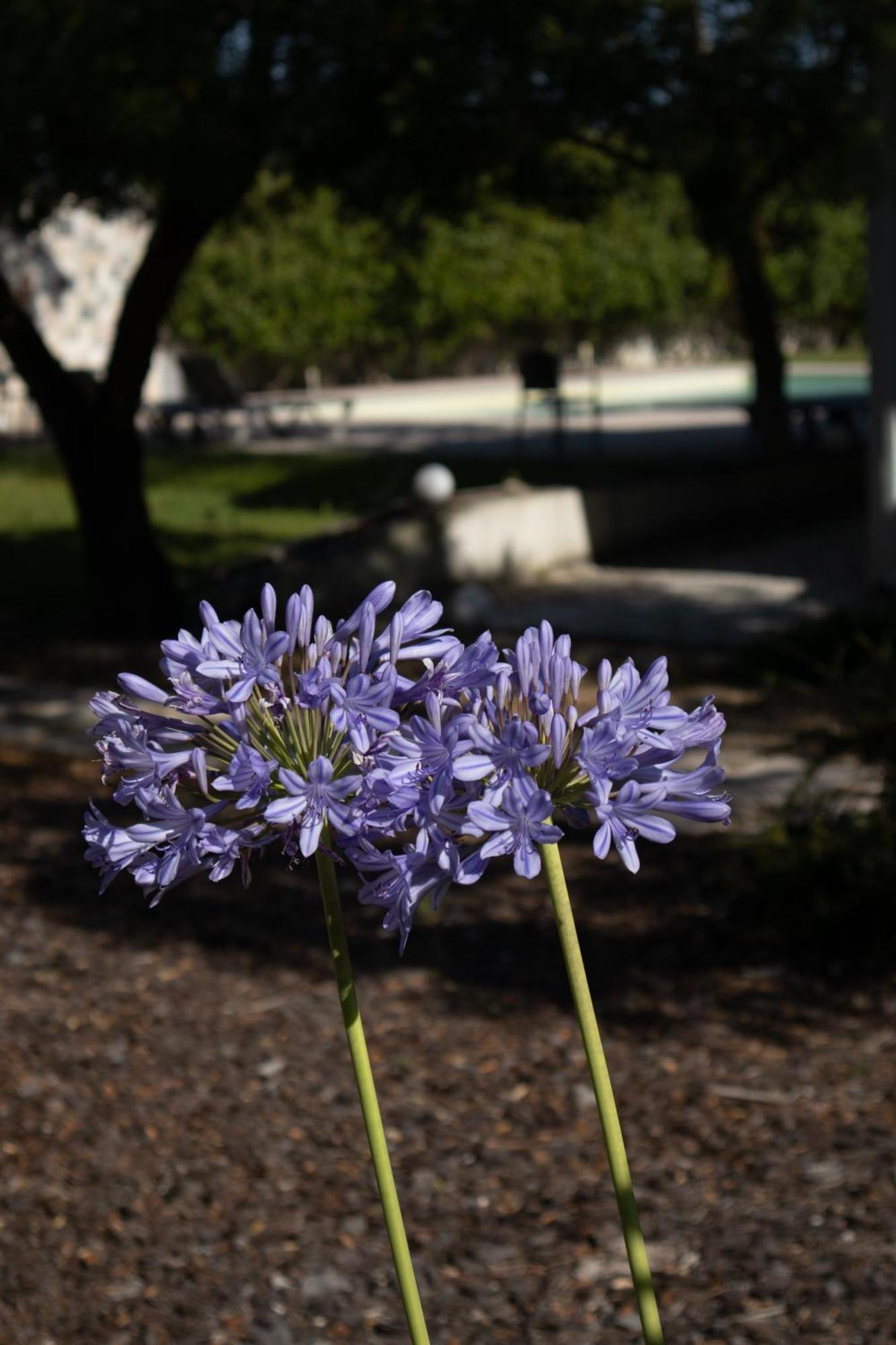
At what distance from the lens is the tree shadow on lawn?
13.4 ft

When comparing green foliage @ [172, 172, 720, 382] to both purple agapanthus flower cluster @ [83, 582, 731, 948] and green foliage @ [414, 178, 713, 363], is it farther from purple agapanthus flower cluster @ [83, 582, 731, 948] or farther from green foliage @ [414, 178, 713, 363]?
purple agapanthus flower cluster @ [83, 582, 731, 948]

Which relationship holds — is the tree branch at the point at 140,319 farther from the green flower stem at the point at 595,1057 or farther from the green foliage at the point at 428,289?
the green foliage at the point at 428,289

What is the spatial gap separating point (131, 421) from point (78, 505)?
0.51 metres

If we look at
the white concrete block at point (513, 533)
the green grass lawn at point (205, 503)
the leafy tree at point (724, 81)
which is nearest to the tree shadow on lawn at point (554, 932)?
the green grass lawn at point (205, 503)

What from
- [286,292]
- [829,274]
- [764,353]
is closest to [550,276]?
[286,292]

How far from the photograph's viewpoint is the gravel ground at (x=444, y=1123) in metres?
2.83

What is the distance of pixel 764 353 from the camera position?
14539 millimetres

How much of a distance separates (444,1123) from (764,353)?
12.0 metres

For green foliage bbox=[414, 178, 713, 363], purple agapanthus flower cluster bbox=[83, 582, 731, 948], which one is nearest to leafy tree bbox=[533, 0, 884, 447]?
purple agapanthus flower cluster bbox=[83, 582, 731, 948]

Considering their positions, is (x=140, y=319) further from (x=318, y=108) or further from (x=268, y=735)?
(x=268, y=735)

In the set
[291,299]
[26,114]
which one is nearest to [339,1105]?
[26,114]

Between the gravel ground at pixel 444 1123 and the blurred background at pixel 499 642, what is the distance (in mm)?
11

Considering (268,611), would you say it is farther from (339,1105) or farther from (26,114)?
(26,114)

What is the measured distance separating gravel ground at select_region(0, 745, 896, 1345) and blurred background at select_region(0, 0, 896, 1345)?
1 cm
